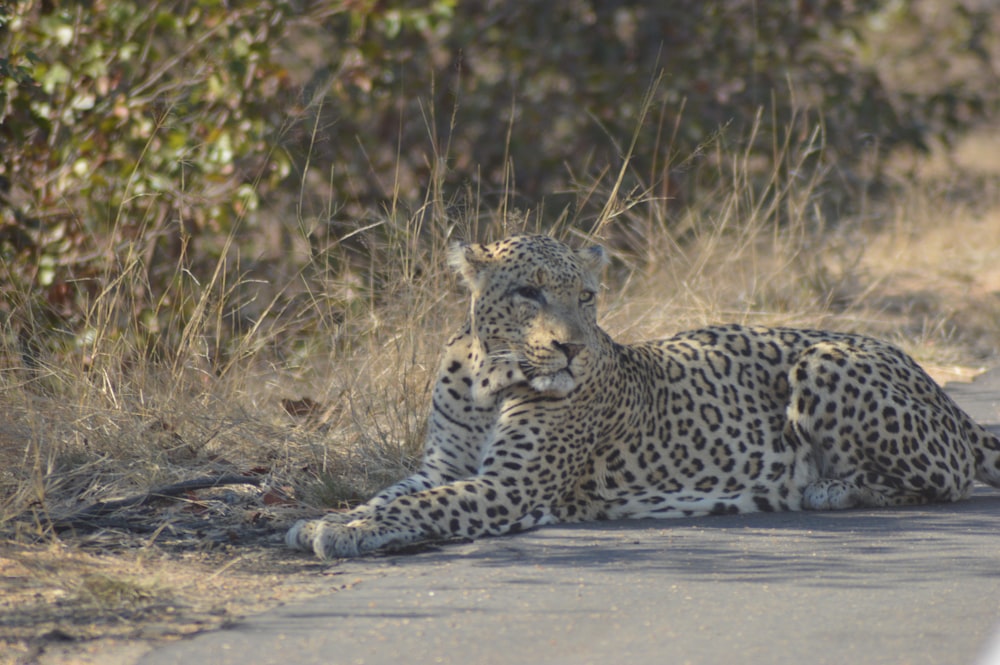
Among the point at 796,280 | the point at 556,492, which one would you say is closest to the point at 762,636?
the point at 556,492

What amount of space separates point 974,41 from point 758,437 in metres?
10.2

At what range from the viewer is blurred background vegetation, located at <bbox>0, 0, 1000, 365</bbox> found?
868cm

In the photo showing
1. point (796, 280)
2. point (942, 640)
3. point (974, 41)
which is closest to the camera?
point (942, 640)

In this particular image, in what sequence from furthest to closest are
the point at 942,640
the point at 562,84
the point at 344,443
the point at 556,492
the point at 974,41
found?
1. the point at 974,41
2. the point at 562,84
3. the point at 344,443
4. the point at 556,492
5. the point at 942,640

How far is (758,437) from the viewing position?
6.52 meters

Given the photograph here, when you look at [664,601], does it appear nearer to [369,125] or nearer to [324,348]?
[324,348]

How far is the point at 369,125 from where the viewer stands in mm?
12375

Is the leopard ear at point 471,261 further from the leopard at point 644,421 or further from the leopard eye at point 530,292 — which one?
the leopard eye at point 530,292

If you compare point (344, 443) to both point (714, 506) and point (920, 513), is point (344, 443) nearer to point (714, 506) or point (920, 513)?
point (714, 506)

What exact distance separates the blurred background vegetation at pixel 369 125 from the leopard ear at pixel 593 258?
126cm

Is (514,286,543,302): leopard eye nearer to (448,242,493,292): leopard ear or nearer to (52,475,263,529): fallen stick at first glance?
(448,242,493,292): leopard ear

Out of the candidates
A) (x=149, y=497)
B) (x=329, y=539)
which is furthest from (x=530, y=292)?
(x=149, y=497)

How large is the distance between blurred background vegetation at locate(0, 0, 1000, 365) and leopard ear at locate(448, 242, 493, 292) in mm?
1253

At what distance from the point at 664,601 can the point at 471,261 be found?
1.88 meters
